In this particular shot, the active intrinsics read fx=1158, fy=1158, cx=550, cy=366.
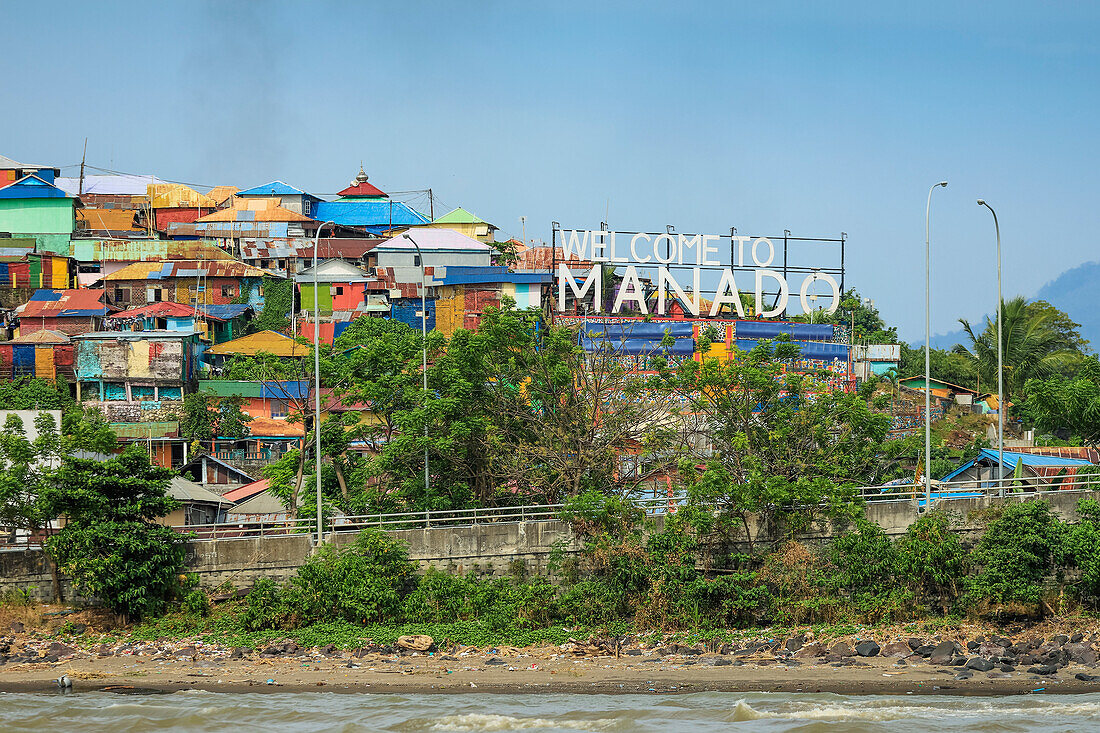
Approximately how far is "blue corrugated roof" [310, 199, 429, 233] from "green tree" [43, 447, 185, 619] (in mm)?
54604

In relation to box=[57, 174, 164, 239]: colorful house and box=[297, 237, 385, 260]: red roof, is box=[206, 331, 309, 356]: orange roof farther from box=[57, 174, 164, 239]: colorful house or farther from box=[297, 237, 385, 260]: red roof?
box=[57, 174, 164, 239]: colorful house

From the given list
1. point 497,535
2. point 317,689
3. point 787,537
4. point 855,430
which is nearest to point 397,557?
point 497,535

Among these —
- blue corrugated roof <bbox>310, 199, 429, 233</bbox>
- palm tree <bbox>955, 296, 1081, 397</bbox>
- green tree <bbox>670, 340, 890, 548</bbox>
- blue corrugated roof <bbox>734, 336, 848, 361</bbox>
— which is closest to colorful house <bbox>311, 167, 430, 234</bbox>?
blue corrugated roof <bbox>310, 199, 429, 233</bbox>

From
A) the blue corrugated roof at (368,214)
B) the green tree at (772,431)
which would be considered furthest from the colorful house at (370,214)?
the green tree at (772,431)

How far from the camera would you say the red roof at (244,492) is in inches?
1761

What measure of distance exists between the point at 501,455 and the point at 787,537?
30.3 feet

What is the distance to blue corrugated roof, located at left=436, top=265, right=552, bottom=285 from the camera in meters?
62.1

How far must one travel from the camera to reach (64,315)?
6488 cm

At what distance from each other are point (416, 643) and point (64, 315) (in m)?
42.4

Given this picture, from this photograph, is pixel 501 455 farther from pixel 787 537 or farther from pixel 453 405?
pixel 787 537

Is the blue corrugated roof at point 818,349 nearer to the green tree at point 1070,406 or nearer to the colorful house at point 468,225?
the green tree at point 1070,406

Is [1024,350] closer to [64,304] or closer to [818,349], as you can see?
[818,349]

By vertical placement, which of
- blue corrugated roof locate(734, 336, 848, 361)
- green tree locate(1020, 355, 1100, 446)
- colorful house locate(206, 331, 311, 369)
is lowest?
green tree locate(1020, 355, 1100, 446)

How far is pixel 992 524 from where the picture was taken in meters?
32.6
